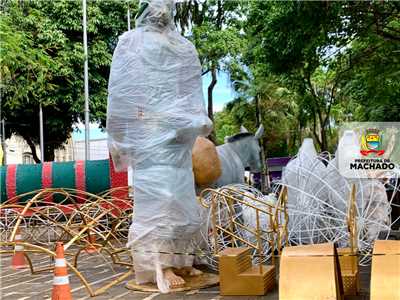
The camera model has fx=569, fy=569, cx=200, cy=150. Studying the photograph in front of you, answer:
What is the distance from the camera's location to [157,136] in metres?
5.73

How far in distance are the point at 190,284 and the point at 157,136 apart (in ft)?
5.01

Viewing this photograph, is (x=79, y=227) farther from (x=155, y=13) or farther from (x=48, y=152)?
(x=48, y=152)

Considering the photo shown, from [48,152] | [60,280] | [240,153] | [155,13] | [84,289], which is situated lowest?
[84,289]

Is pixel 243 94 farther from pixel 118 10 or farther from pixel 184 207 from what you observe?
pixel 184 207

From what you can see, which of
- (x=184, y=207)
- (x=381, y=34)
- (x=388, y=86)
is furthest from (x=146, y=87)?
(x=388, y=86)

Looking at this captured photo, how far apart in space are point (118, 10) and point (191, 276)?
15.8 metres

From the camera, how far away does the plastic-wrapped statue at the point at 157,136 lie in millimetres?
5609

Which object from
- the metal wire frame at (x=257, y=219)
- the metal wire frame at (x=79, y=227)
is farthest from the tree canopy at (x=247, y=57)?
the metal wire frame at (x=257, y=219)

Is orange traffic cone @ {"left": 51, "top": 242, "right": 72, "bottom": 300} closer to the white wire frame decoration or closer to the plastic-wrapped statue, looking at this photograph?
the plastic-wrapped statue

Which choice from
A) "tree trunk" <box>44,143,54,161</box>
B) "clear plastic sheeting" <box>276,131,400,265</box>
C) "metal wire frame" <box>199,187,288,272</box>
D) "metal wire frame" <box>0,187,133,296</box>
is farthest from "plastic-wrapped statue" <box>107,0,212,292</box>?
"tree trunk" <box>44,143,54,161</box>

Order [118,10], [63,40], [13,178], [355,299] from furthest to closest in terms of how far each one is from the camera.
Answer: [118,10], [63,40], [13,178], [355,299]

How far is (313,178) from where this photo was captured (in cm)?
723

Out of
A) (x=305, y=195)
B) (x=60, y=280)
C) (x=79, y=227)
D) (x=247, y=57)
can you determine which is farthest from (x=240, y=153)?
(x=60, y=280)

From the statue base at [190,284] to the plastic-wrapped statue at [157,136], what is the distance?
7cm
